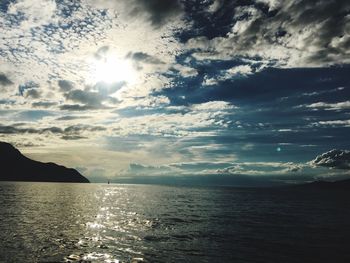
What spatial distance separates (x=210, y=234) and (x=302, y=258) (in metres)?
14.6

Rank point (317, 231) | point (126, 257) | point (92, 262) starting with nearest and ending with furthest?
point (92, 262), point (126, 257), point (317, 231)

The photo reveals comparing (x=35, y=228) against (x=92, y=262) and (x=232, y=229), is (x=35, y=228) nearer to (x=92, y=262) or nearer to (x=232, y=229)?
(x=92, y=262)

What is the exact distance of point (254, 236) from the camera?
41938mm

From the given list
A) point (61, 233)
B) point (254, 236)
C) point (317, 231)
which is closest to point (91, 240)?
point (61, 233)

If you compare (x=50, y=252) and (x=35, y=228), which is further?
(x=35, y=228)

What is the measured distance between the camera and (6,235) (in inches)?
1458

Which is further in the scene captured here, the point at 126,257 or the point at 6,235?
the point at 6,235

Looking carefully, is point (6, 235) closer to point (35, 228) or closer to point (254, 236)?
point (35, 228)

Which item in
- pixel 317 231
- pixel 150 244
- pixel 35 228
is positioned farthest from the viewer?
pixel 317 231

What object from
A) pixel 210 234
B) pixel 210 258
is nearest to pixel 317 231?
pixel 210 234

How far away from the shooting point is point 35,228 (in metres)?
43.2

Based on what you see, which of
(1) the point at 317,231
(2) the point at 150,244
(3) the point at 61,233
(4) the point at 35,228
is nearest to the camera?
(2) the point at 150,244

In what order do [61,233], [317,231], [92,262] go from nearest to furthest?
[92,262] → [61,233] → [317,231]

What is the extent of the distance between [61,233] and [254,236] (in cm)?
2571
